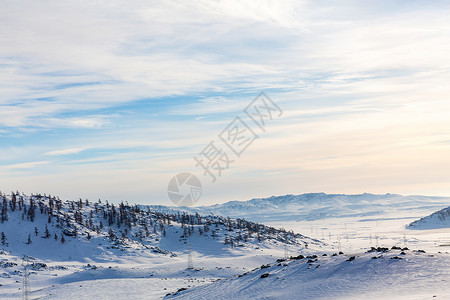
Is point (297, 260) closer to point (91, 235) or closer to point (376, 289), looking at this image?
point (376, 289)

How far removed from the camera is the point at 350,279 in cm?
3488

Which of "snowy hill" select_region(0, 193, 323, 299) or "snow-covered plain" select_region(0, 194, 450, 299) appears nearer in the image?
"snow-covered plain" select_region(0, 194, 450, 299)

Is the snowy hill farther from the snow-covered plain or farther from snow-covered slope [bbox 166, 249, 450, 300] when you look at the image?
snow-covered slope [bbox 166, 249, 450, 300]

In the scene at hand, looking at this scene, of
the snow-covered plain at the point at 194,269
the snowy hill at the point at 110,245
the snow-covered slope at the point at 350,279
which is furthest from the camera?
the snowy hill at the point at 110,245

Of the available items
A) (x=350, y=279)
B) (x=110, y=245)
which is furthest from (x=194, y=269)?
(x=350, y=279)

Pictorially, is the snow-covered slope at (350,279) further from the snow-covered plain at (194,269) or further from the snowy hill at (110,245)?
the snowy hill at (110,245)

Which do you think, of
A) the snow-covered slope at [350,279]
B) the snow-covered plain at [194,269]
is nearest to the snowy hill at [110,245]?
the snow-covered plain at [194,269]

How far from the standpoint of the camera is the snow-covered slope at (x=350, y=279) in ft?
101

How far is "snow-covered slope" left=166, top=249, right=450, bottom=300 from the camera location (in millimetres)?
30686

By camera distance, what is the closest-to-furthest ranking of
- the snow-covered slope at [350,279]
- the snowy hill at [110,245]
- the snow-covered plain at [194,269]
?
the snow-covered slope at [350,279] → the snow-covered plain at [194,269] → the snowy hill at [110,245]

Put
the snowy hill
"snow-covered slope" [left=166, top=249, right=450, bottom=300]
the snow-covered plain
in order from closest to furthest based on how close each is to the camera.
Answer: "snow-covered slope" [left=166, top=249, right=450, bottom=300] → the snow-covered plain → the snowy hill

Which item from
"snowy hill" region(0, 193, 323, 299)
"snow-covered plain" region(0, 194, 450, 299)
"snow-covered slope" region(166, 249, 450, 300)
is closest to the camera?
"snow-covered slope" region(166, 249, 450, 300)

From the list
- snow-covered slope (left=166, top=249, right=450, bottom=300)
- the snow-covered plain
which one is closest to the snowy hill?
the snow-covered plain

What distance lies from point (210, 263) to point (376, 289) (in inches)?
2532
